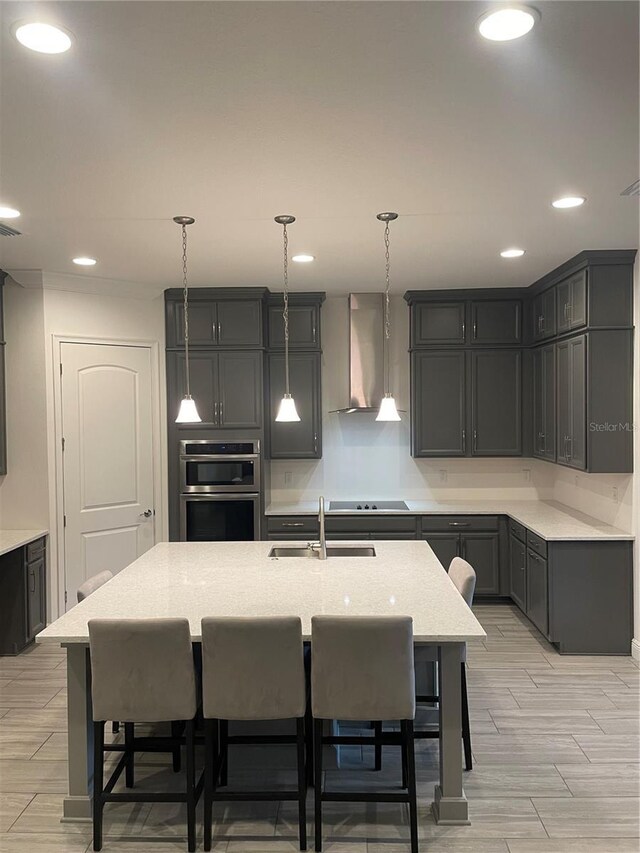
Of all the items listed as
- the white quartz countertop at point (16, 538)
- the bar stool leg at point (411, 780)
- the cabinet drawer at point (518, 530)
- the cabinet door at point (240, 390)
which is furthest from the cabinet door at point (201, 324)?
the bar stool leg at point (411, 780)

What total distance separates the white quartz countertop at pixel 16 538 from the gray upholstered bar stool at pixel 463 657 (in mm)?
2713

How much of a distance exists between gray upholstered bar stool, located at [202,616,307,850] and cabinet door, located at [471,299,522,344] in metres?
3.88

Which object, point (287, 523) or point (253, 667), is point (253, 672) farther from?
point (287, 523)

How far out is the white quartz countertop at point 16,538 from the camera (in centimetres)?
427

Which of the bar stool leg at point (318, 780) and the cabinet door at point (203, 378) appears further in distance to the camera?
the cabinet door at point (203, 378)

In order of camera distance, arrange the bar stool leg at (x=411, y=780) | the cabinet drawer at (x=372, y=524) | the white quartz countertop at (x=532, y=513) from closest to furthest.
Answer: the bar stool leg at (x=411, y=780), the white quartz countertop at (x=532, y=513), the cabinet drawer at (x=372, y=524)

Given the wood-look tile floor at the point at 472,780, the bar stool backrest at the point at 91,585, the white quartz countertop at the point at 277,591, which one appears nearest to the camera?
the wood-look tile floor at the point at 472,780

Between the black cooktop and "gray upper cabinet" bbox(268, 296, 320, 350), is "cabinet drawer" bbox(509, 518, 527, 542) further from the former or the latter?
"gray upper cabinet" bbox(268, 296, 320, 350)

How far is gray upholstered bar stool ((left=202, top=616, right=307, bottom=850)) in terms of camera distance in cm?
250

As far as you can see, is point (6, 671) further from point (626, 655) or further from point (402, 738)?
point (626, 655)

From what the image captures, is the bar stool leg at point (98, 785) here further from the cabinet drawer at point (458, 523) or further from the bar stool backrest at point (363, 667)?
the cabinet drawer at point (458, 523)

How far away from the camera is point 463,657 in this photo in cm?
297

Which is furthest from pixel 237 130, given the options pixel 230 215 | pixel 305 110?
pixel 230 215

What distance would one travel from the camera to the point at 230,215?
343 centimetres
